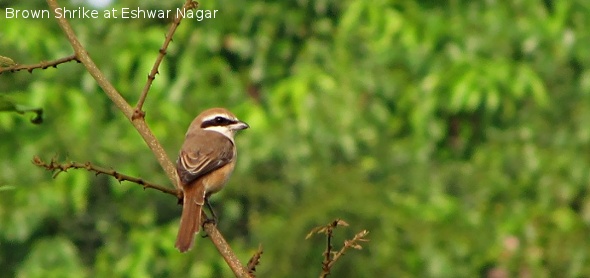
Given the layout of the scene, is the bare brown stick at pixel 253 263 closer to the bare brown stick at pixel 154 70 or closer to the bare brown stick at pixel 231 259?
the bare brown stick at pixel 231 259

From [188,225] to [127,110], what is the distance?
3.64 ft

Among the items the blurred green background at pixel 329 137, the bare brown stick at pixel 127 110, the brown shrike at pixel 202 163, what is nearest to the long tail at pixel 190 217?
the brown shrike at pixel 202 163

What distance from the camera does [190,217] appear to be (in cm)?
363

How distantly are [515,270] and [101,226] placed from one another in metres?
3.34

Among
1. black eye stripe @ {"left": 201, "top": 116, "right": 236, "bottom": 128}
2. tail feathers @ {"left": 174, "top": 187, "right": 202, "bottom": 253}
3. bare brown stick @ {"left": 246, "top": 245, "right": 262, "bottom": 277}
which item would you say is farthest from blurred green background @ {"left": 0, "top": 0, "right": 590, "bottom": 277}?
bare brown stick @ {"left": 246, "top": 245, "right": 262, "bottom": 277}

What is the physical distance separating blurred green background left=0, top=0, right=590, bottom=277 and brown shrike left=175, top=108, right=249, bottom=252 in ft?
7.66

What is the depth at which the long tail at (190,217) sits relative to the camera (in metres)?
3.42

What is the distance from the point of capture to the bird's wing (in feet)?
13.9

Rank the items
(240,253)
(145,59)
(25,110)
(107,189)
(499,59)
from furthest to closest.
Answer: (499,59)
(145,59)
(107,189)
(240,253)
(25,110)

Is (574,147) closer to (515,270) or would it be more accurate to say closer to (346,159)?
(515,270)

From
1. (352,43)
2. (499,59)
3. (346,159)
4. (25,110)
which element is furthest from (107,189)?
(25,110)

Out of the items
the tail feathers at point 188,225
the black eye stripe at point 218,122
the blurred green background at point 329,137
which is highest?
the blurred green background at point 329,137

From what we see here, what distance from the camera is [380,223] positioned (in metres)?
7.83

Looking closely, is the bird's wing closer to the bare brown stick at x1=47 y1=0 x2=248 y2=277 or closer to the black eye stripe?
the black eye stripe
